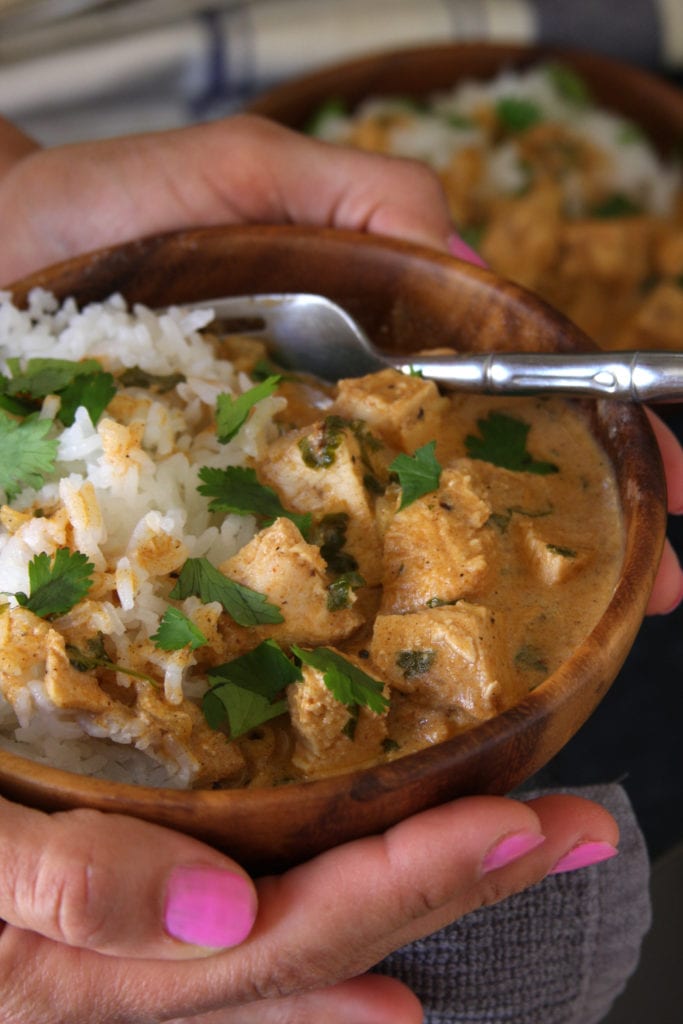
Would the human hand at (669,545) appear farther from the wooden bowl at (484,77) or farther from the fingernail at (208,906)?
the wooden bowl at (484,77)

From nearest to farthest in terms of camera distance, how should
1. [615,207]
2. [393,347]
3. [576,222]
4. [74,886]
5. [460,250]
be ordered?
1. [74,886]
2. [393,347]
3. [460,250]
4. [576,222]
5. [615,207]

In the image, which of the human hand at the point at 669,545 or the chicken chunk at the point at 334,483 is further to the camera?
the human hand at the point at 669,545

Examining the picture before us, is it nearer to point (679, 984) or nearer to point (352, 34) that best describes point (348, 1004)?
point (679, 984)

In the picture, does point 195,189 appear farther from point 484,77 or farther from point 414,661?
point 484,77

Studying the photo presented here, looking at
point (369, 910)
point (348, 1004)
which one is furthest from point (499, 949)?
point (369, 910)

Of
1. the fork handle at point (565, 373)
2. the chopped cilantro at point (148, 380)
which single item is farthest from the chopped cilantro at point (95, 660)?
the fork handle at point (565, 373)

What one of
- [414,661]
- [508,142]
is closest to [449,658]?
[414,661]

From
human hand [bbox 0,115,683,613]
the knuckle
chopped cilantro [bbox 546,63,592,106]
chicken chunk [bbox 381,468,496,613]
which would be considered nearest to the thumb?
the knuckle
